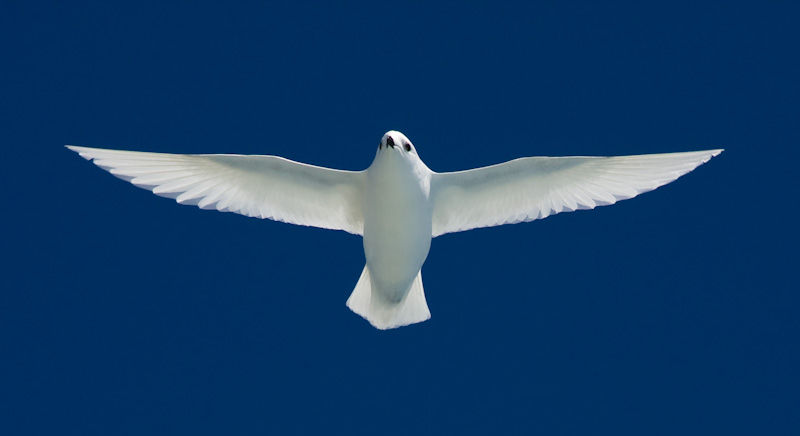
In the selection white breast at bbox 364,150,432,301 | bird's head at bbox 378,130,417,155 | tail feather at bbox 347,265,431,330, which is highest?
bird's head at bbox 378,130,417,155

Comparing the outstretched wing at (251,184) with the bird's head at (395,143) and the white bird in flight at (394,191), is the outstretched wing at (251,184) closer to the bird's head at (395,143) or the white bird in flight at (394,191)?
the white bird in flight at (394,191)

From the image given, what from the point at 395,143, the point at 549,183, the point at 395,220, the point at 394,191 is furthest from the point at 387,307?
the point at 549,183

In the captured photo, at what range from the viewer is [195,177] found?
1252cm

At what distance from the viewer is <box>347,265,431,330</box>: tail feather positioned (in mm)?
12789

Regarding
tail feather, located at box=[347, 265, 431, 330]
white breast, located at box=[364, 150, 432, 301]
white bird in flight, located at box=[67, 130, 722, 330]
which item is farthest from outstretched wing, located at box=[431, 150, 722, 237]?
tail feather, located at box=[347, 265, 431, 330]

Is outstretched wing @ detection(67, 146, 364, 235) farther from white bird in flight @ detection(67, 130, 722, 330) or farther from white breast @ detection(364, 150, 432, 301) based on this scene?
white breast @ detection(364, 150, 432, 301)

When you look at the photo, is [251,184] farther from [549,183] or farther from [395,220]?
[549,183]

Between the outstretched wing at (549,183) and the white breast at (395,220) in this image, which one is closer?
the white breast at (395,220)

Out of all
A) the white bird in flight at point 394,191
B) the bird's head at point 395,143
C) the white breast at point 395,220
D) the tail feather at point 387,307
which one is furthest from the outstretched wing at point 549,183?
the tail feather at point 387,307

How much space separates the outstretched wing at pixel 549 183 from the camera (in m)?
12.4

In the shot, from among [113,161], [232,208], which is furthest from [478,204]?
[113,161]

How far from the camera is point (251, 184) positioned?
41.3 ft

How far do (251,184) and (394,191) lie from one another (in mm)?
1538

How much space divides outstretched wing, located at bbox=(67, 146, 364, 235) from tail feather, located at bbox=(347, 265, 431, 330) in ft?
1.99
